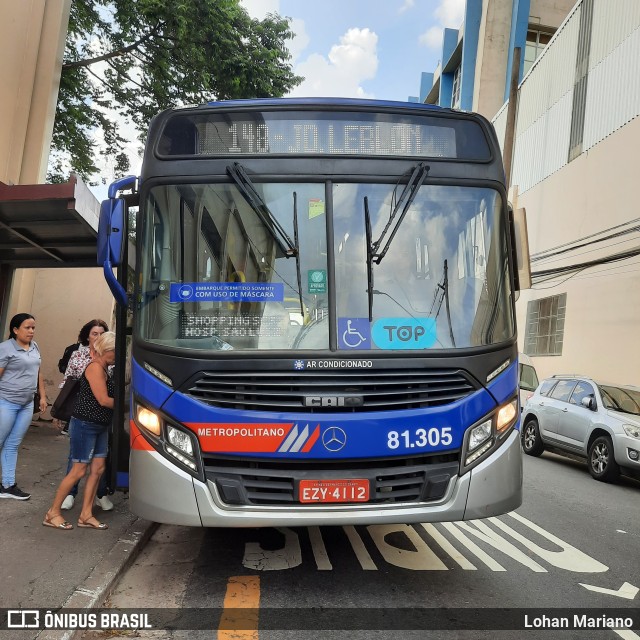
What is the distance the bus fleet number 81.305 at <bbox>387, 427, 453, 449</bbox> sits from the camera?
12.8ft

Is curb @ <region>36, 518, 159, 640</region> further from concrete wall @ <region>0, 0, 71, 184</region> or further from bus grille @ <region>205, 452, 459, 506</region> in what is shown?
concrete wall @ <region>0, 0, 71, 184</region>

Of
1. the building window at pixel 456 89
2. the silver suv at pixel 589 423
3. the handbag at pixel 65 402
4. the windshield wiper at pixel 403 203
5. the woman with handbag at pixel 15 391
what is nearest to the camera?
the windshield wiper at pixel 403 203

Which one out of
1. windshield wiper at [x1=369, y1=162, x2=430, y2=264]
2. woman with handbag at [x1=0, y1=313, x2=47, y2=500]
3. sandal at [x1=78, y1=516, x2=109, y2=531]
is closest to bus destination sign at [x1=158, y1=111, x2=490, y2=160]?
windshield wiper at [x1=369, y1=162, x2=430, y2=264]

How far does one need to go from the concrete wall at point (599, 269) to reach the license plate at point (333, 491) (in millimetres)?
12035

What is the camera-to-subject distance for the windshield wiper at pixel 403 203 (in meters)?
4.27

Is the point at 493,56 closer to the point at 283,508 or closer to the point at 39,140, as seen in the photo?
the point at 39,140

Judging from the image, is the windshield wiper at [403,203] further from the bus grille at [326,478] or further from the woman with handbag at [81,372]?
the woman with handbag at [81,372]

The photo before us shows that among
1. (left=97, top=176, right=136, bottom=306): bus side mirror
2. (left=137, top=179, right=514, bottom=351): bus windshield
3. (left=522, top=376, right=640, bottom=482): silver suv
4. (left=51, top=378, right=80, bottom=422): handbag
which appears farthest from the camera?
(left=522, top=376, right=640, bottom=482): silver suv

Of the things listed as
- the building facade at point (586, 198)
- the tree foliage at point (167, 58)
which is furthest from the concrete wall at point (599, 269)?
the tree foliage at point (167, 58)

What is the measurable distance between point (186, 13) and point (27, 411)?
33.9ft

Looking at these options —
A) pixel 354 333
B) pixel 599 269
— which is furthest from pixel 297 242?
pixel 599 269

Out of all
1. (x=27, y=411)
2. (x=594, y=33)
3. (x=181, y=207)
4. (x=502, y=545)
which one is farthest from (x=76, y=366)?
(x=594, y=33)

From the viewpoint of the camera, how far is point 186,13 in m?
13.4

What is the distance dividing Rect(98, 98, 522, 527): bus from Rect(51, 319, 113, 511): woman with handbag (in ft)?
5.78
